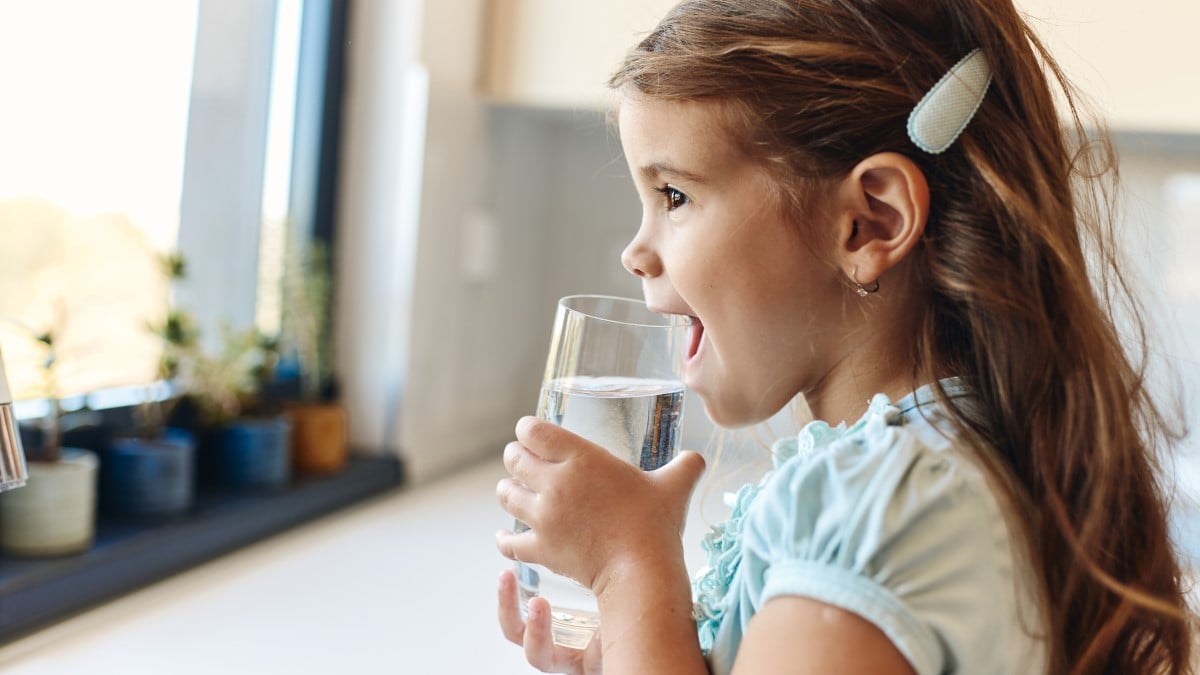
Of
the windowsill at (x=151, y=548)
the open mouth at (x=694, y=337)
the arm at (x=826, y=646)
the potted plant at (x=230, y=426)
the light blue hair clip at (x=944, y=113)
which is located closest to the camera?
the arm at (x=826, y=646)

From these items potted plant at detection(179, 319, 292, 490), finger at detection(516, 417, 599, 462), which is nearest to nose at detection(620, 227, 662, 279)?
finger at detection(516, 417, 599, 462)

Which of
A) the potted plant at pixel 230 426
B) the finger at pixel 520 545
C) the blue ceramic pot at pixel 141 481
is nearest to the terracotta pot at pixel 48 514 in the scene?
the blue ceramic pot at pixel 141 481

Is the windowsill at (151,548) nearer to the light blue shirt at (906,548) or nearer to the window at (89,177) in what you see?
the window at (89,177)

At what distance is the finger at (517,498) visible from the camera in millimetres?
686

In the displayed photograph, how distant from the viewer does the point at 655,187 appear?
702 millimetres

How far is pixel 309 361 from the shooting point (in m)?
1.49

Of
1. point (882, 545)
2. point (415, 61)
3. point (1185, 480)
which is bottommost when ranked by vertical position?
point (1185, 480)

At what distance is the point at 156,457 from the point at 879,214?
31.7 inches

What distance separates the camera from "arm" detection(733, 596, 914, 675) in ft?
1.70

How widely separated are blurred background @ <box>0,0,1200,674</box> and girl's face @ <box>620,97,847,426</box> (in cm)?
27

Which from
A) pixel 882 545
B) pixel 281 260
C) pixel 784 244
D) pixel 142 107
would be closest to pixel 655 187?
pixel 784 244

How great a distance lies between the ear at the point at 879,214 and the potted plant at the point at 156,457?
78 centimetres

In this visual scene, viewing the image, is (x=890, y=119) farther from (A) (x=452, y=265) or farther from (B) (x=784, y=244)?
(A) (x=452, y=265)

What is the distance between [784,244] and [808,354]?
68mm
